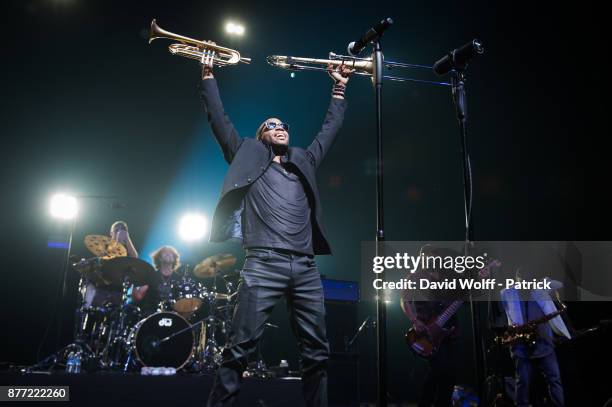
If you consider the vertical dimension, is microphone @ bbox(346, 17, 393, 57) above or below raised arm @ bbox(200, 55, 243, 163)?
above

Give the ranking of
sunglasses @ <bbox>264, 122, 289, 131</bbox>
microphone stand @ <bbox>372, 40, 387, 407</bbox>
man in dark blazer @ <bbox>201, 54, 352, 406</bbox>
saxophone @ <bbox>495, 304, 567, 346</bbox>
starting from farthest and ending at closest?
saxophone @ <bbox>495, 304, 567, 346</bbox> → sunglasses @ <bbox>264, 122, 289, 131</bbox> → man in dark blazer @ <bbox>201, 54, 352, 406</bbox> → microphone stand @ <bbox>372, 40, 387, 407</bbox>

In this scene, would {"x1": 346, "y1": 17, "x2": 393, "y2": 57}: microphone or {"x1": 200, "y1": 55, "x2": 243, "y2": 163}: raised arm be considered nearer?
{"x1": 346, "y1": 17, "x2": 393, "y2": 57}: microphone

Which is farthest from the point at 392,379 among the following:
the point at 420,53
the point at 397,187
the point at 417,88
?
the point at 420,53

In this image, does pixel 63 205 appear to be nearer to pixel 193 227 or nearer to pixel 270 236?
pixel 193 227

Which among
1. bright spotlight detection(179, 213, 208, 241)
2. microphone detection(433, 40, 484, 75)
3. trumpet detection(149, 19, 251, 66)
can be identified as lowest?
bright spotlight detection(179, 213, 208, 241)

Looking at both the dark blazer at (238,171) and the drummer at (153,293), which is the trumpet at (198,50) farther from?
the drummer at (153,293)

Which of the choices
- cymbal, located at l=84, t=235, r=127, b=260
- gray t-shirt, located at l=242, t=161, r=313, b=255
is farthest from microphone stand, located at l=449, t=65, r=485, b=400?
cymbal, located at l=84, t=235, r=127, b=260

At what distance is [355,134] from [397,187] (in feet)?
4.69

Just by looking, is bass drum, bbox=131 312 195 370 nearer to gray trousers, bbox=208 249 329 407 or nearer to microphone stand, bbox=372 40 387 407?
gray trousers, bbox=208 249 329 407

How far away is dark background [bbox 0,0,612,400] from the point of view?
7.64m

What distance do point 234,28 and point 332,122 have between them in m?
5.54

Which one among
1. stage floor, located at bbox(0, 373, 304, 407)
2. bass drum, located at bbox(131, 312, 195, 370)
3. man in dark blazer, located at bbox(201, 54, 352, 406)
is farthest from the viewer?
bass drum, located at bbox(131, 312, 195, 370)

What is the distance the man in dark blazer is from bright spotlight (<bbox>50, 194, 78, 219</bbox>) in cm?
582

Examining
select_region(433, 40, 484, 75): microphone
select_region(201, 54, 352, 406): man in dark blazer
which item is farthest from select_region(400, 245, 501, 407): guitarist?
select_region(433, 40, 484, 75): microphone
